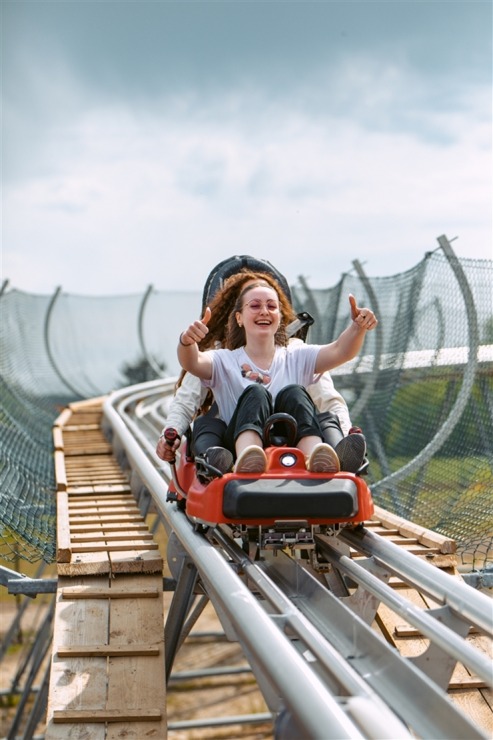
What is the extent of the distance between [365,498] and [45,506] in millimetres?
2216

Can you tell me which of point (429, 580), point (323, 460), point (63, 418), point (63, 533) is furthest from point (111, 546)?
point (63, 418)

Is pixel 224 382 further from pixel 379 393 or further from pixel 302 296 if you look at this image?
pixel 302 296

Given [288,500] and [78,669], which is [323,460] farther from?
[78,669]

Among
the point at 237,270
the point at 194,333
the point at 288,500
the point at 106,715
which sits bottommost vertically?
the point at 106,715

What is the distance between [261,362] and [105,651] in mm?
1171

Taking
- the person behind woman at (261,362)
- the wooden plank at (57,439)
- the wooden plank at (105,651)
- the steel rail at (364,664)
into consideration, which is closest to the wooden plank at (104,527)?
the person behind woman at (261,362)

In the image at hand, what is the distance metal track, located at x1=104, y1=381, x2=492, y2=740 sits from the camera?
1709 mm

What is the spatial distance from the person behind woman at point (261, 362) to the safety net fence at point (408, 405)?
93cm

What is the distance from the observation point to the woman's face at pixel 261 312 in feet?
11.3

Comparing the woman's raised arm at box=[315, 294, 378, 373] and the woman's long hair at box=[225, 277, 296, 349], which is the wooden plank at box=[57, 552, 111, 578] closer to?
the woman's long hair at box=[225, 277, 296, 349]

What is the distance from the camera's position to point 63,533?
3758 mm

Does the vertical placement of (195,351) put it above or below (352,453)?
above

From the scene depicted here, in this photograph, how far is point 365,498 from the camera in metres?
2.83

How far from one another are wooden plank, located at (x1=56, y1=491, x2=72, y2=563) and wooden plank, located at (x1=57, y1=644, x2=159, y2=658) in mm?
548
